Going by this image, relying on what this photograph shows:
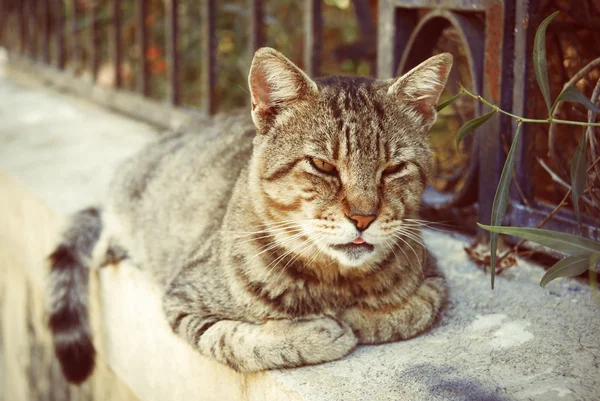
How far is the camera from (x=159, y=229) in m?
2.74

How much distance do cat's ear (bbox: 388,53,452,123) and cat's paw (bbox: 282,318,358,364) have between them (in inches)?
26.4

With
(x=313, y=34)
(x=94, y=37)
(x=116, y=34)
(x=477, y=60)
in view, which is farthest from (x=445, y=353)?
(x=94, y=37)

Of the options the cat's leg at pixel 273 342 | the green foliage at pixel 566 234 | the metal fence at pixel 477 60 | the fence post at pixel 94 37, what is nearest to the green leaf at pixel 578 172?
the green foliage at pixel 566 234

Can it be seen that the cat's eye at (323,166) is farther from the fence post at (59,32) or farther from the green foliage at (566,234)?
the fence post at (59,32)

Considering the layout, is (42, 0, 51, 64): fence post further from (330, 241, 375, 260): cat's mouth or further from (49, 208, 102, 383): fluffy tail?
(330, 241, 375, 260): cat's mouth

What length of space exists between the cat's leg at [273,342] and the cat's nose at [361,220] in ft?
0.90

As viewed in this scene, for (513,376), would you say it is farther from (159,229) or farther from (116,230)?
(116,230)

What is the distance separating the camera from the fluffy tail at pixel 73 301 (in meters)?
2.43

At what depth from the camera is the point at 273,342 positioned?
187 centimetres

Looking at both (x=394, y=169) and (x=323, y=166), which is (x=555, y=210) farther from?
(x=323, y=166)

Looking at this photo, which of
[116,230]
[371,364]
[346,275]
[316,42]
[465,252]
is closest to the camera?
[371,364]

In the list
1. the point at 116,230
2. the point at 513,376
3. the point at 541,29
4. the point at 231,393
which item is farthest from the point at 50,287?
the point at 541,29

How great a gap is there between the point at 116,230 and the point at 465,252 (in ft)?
4.57

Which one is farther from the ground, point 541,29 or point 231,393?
point 541,29
